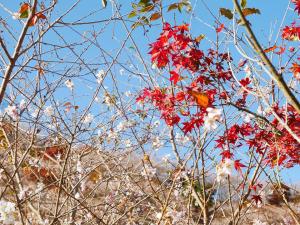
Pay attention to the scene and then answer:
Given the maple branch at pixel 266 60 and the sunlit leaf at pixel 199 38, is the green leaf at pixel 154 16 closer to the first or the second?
the sunlit leaf at pixel 199 38

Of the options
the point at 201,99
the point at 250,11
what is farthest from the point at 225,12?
the point at 201,99

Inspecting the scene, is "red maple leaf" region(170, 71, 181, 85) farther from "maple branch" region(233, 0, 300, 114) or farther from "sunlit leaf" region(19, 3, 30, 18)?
"maple branch" region(233, 0, 300, 114)

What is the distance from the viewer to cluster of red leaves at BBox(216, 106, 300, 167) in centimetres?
360

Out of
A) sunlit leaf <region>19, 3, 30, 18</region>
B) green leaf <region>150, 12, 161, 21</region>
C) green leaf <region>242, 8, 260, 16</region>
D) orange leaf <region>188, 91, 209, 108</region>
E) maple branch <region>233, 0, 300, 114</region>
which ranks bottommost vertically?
maple branch <region>233, 0, 300, 114</region>

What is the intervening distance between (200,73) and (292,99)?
207 cm

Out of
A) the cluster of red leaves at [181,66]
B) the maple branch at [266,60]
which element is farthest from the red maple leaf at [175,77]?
the maple branch at [266,60]

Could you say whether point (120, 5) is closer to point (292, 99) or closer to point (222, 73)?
point (222, 73)

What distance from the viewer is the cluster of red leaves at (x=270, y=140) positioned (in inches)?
142

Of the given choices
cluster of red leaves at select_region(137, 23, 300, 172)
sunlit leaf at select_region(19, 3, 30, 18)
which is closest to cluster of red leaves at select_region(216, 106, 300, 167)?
cluster of red leaves at select_region(137, 23, 300, 172)

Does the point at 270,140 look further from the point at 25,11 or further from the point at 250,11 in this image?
the point at 25,11

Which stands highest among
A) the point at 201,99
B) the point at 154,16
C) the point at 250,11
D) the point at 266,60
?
the point at 154,16

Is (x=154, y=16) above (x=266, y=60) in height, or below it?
above

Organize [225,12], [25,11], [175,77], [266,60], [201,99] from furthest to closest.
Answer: [175,77], [201,99], [225,12], [25,11], [266,60]

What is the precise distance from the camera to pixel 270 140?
3.90 m
